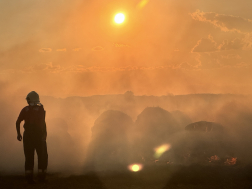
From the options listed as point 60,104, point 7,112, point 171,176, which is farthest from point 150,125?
point 171,176

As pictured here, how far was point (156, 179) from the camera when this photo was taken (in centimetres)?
995

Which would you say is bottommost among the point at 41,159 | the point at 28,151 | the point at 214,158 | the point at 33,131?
the point at 41,159

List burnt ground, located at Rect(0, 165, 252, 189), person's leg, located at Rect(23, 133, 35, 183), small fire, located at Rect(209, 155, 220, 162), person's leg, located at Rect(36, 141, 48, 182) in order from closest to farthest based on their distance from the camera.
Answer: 1. burnt ground, located at Rect(0, 165, 252, 189)
2. person's leg, located at Rect(23, 133, 35, 183)
3. person's leg, located at Rect(36, 141, 48, 182)
4. small fire, located at Rect(209, 155, 220, 162)

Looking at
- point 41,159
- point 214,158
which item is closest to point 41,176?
point 41,159

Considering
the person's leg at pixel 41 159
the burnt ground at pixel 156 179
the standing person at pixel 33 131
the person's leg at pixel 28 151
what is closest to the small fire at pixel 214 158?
the burnt ground at pixel 156 179

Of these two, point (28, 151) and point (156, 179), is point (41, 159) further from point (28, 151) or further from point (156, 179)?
point (156, 179)

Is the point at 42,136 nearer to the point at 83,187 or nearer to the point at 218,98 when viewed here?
the point at 83,187

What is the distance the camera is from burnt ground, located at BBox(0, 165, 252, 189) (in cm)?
884

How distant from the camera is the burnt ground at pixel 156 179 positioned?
29.0ft

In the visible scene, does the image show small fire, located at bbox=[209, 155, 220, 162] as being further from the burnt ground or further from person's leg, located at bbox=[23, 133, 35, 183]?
person's leg, located at bbox=[23, 133, 35, 183]

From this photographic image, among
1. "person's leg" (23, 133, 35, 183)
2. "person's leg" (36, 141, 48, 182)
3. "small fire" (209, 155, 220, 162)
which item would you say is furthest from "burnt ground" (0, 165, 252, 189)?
"small fire" (209, 155, 220, 162)

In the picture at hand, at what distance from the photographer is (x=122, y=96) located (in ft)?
501

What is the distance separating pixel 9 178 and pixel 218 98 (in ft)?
393

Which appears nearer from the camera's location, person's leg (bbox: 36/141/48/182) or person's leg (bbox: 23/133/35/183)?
person's leg (bbox: 23/133/35/183)
